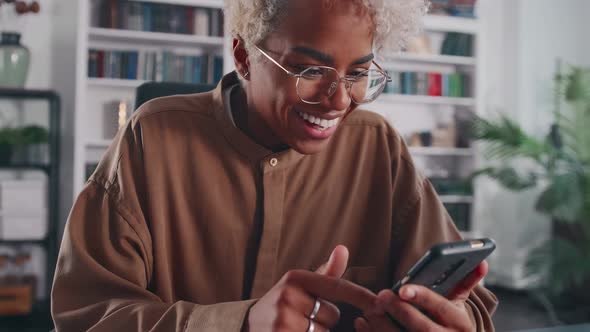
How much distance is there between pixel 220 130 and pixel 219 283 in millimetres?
270

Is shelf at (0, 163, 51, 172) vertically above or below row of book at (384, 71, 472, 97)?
below

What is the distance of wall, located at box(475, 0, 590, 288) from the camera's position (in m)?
4.80

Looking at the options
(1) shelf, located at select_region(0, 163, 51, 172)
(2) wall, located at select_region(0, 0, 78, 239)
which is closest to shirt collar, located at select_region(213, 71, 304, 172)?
(1) shelf, located at select_region(0, 163, 51, 172)

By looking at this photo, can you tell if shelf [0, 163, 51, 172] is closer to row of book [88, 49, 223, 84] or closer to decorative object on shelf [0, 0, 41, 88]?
decorative object on shelf [0, 0, 41, 88]

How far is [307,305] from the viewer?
760mm

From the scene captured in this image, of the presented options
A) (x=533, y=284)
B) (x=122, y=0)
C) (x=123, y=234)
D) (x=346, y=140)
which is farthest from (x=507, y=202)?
(x=123, y=234)

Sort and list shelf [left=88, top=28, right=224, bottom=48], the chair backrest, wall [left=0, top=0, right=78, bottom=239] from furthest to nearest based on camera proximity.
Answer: wall [left=0, top=0, right=78, bottom=239] < shelf [left=88, top=28, right=224, bottom=48] < the chair backrest

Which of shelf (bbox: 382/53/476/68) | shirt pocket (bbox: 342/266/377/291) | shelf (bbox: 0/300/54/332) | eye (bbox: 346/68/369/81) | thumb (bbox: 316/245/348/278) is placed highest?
shelf (bbox: 382/53/476/68)

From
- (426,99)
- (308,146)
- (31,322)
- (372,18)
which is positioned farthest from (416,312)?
(426,99)

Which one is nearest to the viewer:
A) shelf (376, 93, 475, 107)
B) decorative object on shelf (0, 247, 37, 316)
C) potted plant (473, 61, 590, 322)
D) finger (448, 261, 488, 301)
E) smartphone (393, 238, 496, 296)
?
smartphone (393, 238, 496, 296)

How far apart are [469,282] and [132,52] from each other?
11.8ft

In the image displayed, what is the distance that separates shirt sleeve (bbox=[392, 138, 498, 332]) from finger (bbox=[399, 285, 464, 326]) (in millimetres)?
295

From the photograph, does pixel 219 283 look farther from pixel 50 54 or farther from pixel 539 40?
pixel 539 40

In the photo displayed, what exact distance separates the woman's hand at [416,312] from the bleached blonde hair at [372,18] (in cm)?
42
